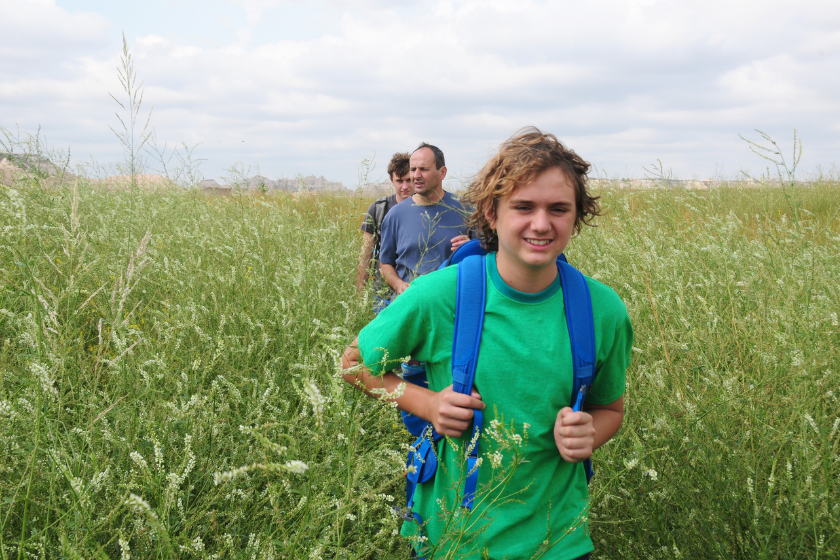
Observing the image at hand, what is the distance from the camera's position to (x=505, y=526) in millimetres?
1413

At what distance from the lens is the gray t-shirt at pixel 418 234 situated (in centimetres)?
414

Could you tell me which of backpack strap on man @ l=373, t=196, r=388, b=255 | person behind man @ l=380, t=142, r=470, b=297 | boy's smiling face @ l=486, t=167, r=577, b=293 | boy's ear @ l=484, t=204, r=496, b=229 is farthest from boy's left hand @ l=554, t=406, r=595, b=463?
backpack strap on man @ l=373, t=196, r=388, b=255

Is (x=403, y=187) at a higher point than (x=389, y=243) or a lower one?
higher

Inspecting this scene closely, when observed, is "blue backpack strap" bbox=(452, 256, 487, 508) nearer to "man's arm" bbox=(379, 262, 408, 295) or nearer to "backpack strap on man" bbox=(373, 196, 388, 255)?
"man's arm" bbox=(379, 262, 408, 295)

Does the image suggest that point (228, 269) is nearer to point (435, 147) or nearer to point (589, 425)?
point (435, 147)

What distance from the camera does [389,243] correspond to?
4.44 meters

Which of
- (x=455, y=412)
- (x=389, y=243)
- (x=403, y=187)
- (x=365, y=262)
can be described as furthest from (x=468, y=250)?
(x=403, y=187)

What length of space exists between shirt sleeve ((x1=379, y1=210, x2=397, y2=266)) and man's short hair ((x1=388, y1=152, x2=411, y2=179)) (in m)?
1.11

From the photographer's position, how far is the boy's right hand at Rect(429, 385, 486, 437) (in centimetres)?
138

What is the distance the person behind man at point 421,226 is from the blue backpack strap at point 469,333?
2.51 meters

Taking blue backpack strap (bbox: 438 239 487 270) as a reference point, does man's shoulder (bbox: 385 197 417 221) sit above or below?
above

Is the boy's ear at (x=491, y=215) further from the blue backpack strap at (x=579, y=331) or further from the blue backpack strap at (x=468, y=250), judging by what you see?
the blue backpack strap at (x=579, y=331)

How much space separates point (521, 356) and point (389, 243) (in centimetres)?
305

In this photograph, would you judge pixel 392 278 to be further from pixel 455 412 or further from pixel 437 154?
pixel 455 412
